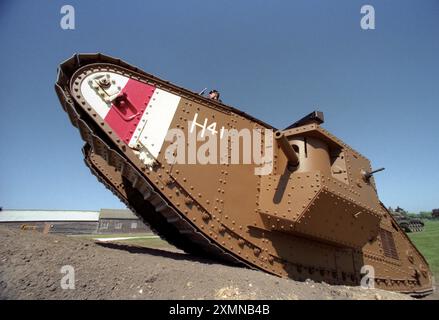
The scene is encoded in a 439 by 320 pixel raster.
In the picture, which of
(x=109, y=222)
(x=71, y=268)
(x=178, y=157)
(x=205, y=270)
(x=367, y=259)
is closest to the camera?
(x=71, y=268)

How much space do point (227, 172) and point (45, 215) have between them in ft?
173

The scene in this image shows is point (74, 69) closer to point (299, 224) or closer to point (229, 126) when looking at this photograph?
point (229, 126)

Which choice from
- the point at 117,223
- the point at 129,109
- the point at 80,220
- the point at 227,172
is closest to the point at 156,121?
the point at 129,109

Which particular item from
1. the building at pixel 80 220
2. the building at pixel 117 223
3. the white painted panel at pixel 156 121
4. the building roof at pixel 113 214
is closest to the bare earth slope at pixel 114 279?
the white painted panel at pixel 156 121

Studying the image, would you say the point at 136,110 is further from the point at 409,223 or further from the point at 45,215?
the point at 45,215

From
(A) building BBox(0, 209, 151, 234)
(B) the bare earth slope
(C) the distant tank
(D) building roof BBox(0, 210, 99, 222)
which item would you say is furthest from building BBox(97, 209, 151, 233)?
(B) the bare earth slope

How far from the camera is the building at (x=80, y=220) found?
42875mm

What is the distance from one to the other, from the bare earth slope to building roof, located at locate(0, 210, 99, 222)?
48895 millimetres

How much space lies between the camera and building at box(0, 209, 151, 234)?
42.9 metres
